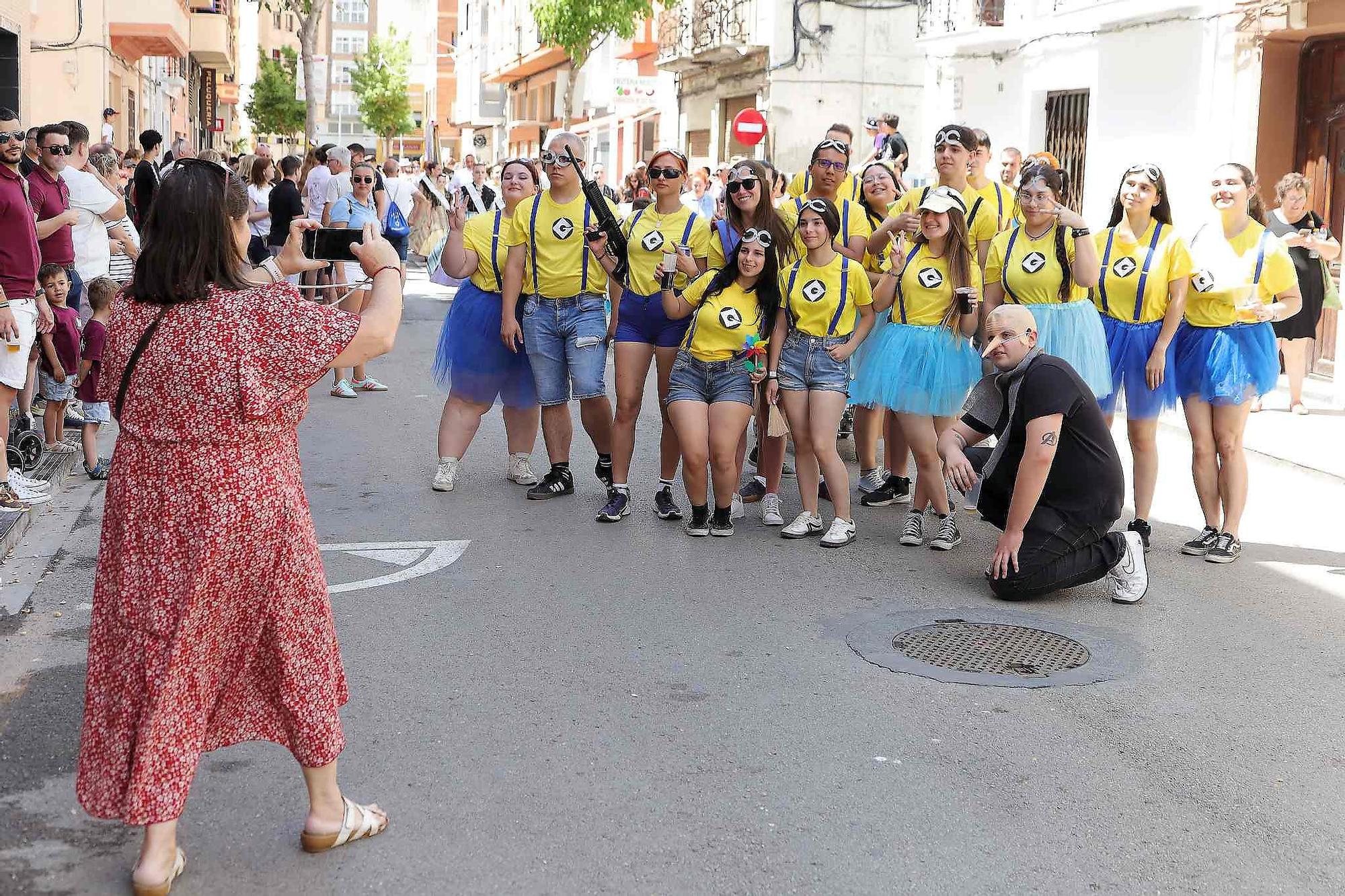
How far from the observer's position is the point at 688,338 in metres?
7.62

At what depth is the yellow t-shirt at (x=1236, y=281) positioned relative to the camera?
7285 mm

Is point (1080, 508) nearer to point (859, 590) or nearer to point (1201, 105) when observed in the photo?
point (859, 590)

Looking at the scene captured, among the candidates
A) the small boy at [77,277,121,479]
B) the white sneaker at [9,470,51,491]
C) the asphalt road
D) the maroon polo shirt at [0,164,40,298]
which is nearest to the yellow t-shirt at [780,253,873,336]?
the asphalt road

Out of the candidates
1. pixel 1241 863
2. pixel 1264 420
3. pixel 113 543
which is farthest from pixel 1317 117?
pixel 113 543

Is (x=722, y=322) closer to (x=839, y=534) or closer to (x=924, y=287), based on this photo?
(x=924, y=287)

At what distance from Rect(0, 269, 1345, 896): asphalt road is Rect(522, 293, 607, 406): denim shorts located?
114 cm

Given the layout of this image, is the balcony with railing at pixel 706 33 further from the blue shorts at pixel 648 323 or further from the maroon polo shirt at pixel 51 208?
the blue shorts at pixel 648 323

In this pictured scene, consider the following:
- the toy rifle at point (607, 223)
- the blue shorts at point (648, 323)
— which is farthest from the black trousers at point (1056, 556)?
the toy rifle at point (607, 223)

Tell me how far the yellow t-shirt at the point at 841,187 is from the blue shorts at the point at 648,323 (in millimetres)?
1073

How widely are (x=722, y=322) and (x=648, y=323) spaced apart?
25.7 inches

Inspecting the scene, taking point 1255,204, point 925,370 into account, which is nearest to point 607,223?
point 925,370

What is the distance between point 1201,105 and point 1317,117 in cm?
174

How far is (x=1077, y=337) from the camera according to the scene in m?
7.21

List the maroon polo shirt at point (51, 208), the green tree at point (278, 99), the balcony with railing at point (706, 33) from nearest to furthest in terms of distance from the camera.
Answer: the maroon polo shirt at point (51, 208)
the balcony with railing at point (706, 33)
the green tree at point (278, 99)
